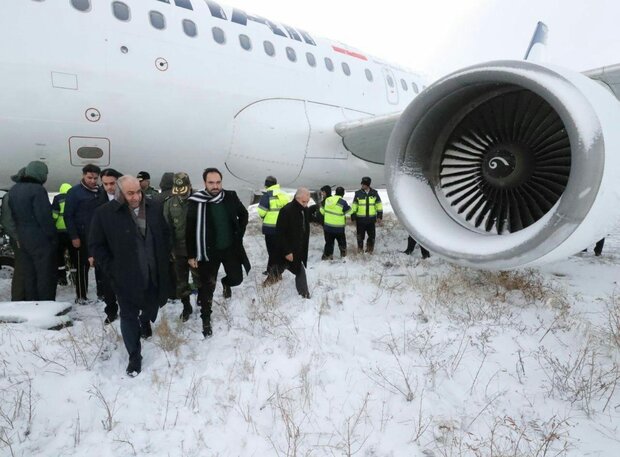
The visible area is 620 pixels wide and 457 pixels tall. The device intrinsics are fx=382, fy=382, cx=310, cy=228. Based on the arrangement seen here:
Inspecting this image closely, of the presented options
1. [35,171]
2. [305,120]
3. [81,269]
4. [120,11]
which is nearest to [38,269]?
[81,269]

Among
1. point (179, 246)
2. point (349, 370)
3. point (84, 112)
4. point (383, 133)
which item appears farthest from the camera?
point (383, 133)

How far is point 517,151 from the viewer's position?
3605mm

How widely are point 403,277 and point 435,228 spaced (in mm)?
2341

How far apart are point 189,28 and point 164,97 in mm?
1162

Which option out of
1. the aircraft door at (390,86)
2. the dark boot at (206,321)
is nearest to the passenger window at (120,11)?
the dark boot at (206,321)

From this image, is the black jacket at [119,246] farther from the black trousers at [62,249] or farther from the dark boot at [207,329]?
the black trousers at [62,249]

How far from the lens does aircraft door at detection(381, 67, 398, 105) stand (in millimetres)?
8570

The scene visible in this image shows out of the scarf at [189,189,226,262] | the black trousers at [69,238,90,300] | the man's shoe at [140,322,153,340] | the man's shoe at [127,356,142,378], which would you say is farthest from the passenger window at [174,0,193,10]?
the man's shoe at [127,356,142,378]

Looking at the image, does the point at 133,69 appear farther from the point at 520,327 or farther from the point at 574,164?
the point at 520,327

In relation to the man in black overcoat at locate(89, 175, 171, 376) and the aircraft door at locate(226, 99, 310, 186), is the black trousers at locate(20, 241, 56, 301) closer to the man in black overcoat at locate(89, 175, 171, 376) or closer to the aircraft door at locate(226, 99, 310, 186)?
the man in black overcoat at locate(89, 175, 171, 376)

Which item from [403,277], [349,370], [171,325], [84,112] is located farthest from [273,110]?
[349,370]

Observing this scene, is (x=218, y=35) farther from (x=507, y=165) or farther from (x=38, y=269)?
(x=507, y=165)

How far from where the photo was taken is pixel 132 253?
10.2 feet

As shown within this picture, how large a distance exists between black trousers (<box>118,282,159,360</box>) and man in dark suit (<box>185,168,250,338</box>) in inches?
24.6
